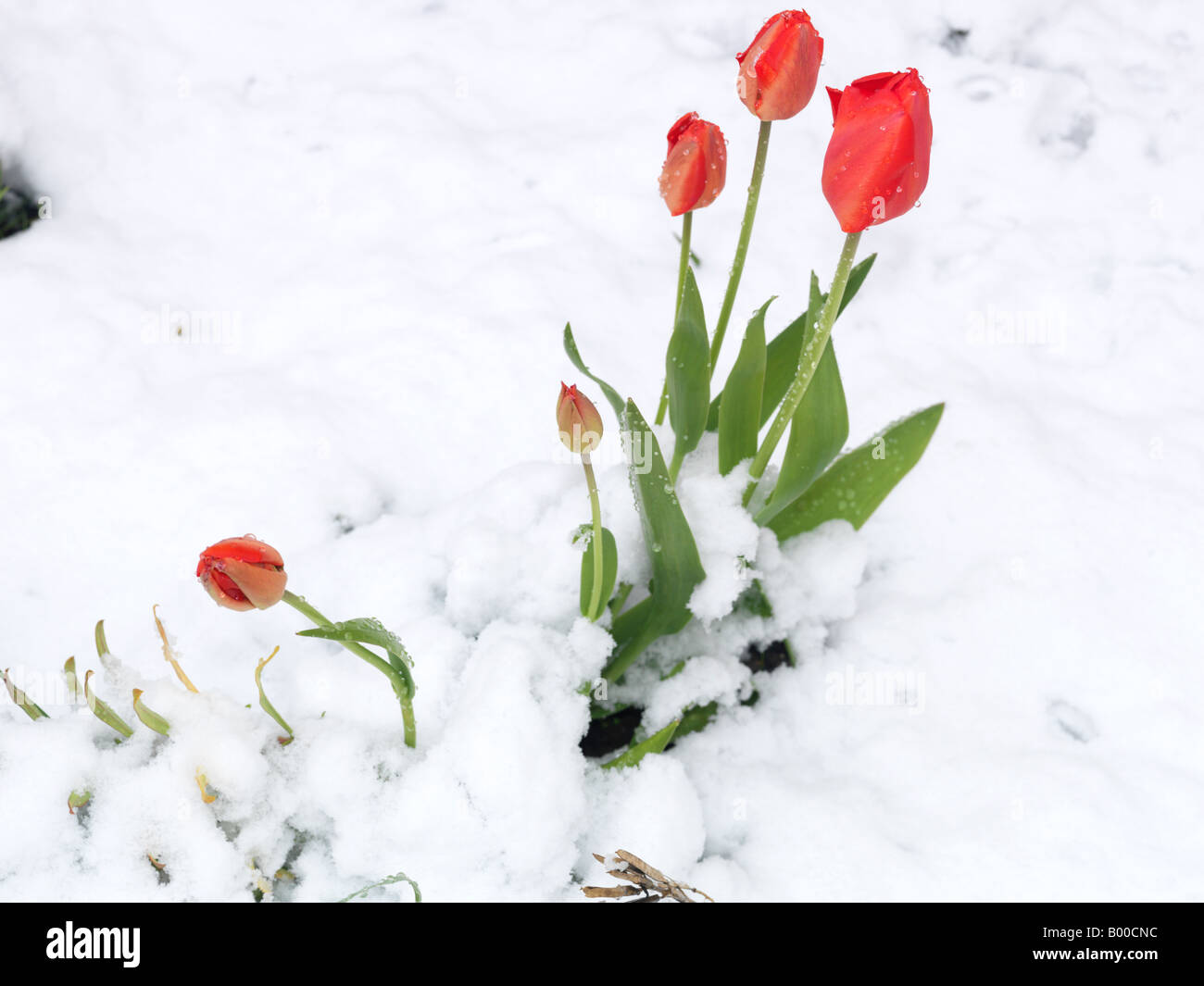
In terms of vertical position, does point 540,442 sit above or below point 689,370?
below

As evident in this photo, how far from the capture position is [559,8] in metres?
2.09

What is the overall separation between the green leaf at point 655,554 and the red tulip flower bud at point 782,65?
300mm

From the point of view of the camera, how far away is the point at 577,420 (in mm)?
789

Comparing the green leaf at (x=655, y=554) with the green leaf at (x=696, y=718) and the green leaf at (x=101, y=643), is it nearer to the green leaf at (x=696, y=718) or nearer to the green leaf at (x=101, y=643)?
the green leaf at (x=696, y=718)

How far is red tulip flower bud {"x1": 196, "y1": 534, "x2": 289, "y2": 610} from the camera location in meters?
0.69

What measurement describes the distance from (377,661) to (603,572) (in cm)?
25

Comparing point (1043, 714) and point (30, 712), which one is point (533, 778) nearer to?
point (30, 712)

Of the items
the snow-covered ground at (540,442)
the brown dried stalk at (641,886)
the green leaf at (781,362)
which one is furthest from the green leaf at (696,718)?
the green leaf at (781,362)

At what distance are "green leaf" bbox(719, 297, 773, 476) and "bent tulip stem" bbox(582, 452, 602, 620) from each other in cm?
21
